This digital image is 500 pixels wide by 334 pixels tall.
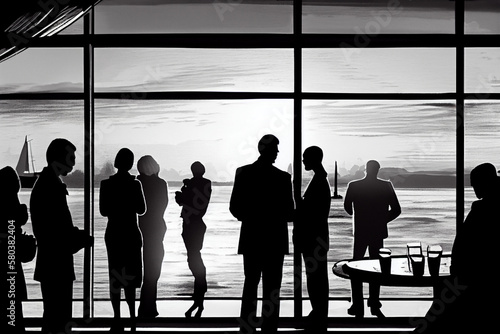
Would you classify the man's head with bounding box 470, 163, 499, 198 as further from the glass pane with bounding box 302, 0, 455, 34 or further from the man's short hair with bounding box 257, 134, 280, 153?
the glass pane with bounding box 302, 0, 455, 34

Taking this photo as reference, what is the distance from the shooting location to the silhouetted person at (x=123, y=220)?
17.0ft

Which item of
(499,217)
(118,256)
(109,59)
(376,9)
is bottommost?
(118,256)

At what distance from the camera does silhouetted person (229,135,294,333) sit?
16.8ft

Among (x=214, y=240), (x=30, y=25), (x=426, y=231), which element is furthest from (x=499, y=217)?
(x=426, y=231)

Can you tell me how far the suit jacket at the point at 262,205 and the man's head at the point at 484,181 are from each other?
1.82 metres

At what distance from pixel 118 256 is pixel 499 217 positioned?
10.1 feet

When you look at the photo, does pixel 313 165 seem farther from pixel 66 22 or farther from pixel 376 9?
pixel 66 22

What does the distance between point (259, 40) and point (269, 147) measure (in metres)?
1.79

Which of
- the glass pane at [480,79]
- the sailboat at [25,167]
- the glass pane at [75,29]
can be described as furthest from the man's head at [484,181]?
the glass pane at [75,29]

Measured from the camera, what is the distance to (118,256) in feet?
17.4

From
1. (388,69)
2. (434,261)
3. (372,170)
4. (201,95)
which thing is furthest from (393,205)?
(388,69)

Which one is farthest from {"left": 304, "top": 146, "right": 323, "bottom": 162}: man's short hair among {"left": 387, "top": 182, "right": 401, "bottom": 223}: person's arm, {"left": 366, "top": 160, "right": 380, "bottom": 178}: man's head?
{"left": 387, "top": 182, "right": 401, "bottom": 223}: person's arm

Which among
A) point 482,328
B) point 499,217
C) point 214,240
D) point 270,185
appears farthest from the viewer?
point 214,240

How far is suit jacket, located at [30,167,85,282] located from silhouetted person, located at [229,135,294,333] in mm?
1395
